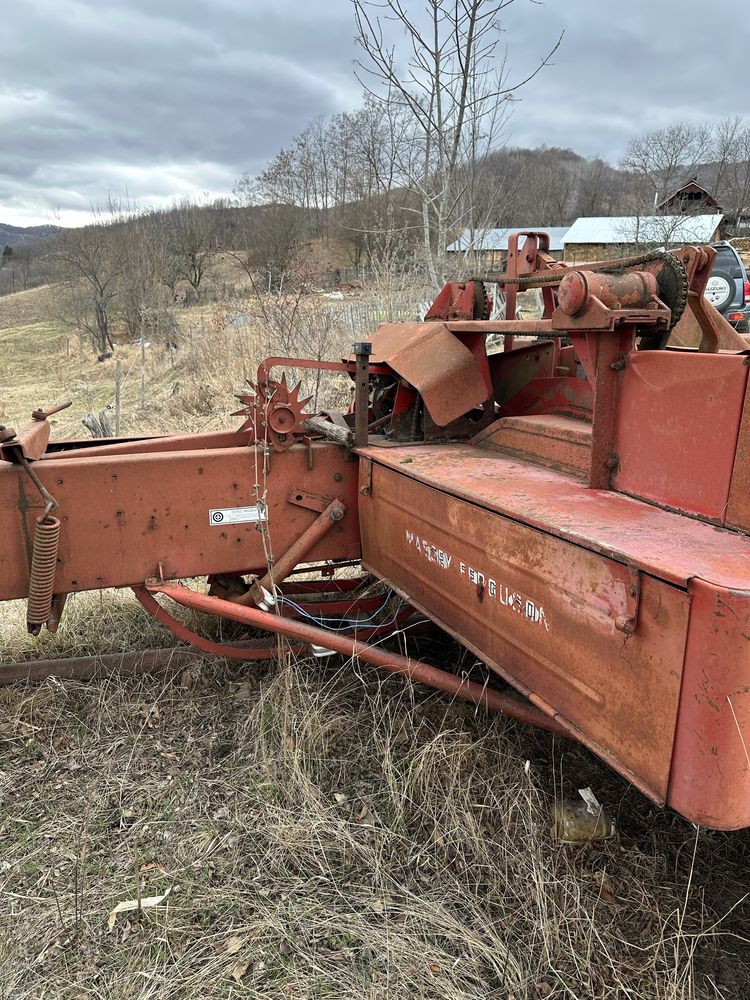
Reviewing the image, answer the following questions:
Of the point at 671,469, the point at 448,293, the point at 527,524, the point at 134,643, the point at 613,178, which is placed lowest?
the point at 134,643

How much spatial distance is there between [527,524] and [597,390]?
1.52ft

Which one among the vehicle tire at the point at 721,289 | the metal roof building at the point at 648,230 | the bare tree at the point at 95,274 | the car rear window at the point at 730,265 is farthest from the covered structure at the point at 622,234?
the bare tree at the point at 95,274

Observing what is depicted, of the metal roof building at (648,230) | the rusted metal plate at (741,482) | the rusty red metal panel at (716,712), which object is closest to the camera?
the rusty red metal panel at (716,712)

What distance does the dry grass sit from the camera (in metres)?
1.82

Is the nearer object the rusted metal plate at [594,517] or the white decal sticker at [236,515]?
the rusted metal plate at [594,517]

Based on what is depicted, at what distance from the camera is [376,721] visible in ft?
9.20

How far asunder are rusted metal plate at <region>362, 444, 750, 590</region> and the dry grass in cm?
93

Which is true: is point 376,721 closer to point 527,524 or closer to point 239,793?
point 239,793

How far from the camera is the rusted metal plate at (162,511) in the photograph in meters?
2.49

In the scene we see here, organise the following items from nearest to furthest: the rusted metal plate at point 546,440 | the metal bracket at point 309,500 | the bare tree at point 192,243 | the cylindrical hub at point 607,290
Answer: the cylindrical hub at point 607,290
the rusted metal plate at point 546,440
the metal bracket at point 309,500
the bare tree at point 192,243

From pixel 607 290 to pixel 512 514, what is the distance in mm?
681

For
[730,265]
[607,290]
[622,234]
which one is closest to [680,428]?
[607,290]

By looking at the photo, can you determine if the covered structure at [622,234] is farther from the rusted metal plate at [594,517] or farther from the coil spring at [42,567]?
the coil spring at [42,567]

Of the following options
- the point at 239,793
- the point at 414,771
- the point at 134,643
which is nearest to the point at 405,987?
the point at 414,771
